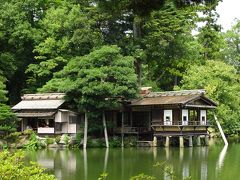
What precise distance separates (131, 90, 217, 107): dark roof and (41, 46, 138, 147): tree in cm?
181

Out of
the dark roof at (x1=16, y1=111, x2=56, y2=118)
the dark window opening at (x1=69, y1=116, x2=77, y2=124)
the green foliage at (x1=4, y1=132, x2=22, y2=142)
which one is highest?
the dark roof at (x1=16, y1=111, x2=56, y2=118)

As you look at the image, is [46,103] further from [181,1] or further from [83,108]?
[181,1]

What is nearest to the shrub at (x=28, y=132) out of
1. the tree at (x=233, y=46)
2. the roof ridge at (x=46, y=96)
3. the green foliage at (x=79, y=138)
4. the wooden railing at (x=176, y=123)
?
the roof ridge at (x=46, y=96)

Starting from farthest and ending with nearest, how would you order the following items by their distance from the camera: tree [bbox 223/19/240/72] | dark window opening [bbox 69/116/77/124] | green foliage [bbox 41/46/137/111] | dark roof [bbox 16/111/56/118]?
tree [bbox 223/19/240/72]
dark window opening [bbox 69/116/77/124]
dark roof [bbox 16/111/56/118]
green foliage [bbox 41/46/137/111]

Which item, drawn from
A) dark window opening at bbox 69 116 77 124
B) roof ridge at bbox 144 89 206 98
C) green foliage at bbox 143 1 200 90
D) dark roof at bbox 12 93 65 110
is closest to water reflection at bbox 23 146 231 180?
dark window opening at bbox 69 116 77 124

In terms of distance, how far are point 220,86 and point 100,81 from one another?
485 inches

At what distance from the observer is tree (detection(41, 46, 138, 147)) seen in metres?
28.1

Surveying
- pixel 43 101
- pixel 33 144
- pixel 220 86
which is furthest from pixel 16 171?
pixel 220 86

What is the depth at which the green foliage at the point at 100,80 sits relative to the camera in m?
28.1

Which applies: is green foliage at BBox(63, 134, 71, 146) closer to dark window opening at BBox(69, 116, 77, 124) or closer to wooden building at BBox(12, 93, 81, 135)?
wooden building at BBox(12, 93, 81, 135)

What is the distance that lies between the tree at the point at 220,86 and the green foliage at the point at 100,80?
9.23m

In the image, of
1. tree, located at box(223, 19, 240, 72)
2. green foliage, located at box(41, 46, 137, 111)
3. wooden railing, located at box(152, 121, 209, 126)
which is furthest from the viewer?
tree, located at box(223, 19, 240, 72)

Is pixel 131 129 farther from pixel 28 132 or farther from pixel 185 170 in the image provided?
pixel 185 170

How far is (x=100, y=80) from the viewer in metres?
28.6
